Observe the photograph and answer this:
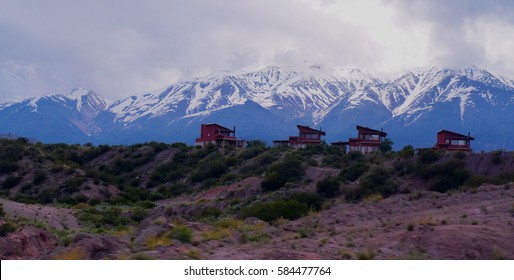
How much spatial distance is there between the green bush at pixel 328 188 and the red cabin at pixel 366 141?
145ft

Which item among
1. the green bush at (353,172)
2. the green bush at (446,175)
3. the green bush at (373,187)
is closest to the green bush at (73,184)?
the green bush at (353,172)

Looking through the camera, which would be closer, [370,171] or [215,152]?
[370,171]

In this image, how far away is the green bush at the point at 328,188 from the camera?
145 feet

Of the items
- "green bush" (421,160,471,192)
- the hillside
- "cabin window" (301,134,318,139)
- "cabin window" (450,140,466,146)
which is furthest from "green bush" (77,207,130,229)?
"cabin window" (301,134,318,139)

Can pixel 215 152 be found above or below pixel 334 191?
above

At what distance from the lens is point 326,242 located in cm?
1966

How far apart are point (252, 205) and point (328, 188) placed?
22.8 ft

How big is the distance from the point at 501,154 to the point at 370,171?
413 inches

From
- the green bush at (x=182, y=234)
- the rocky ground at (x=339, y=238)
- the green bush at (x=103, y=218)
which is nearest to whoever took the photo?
the rocky ground at (x=339, y=238)

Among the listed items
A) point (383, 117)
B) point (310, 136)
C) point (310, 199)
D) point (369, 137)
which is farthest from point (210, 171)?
point (383, 117)

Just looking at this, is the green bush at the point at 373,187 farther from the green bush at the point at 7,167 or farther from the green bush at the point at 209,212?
the green bush at the point at 7,167
